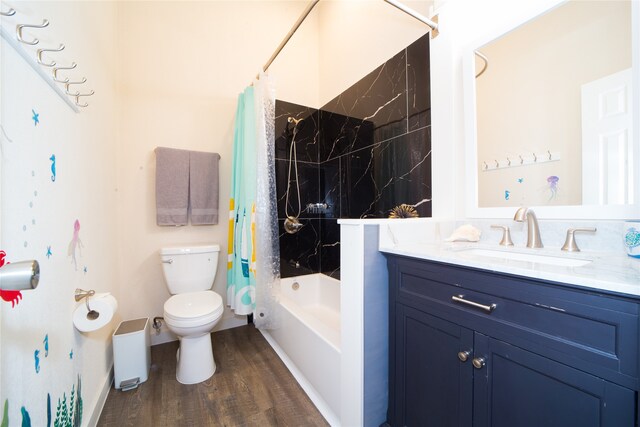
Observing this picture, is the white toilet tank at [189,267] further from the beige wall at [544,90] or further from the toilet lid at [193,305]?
the beige wall at [544,90]

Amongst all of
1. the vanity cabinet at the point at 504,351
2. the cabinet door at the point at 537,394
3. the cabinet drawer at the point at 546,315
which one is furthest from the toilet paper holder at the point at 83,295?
the cabinet door at the point at 537,394

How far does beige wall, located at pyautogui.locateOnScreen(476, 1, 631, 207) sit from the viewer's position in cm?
93

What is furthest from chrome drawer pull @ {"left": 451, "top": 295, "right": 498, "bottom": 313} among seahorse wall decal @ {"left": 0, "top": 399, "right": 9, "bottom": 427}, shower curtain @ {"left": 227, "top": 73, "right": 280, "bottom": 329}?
seahorse wall decal @ {"left": 0, "top": 399, "right": 9, "bottom": 427}

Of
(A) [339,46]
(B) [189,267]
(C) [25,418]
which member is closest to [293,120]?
(A) [339,46]

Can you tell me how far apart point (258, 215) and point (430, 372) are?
1.25m

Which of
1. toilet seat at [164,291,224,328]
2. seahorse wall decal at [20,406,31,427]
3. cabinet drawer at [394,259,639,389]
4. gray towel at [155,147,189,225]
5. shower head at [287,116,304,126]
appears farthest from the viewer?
shower head at [287,116,304,126]

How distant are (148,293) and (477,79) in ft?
8.70

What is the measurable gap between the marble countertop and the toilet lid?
119 centimetres

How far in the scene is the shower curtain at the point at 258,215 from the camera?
5.41ft

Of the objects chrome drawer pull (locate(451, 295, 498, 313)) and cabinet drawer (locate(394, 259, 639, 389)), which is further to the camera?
chrome drawer pull (locate(451, 295, 498, 313))

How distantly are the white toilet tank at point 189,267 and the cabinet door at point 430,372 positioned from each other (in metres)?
1.48

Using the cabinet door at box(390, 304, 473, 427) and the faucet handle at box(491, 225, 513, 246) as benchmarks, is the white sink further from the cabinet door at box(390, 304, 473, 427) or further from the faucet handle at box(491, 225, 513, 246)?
the cabinet door at box(390, 304, 473, 427)

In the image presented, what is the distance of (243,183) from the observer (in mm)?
1816

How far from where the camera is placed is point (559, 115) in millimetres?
1039
